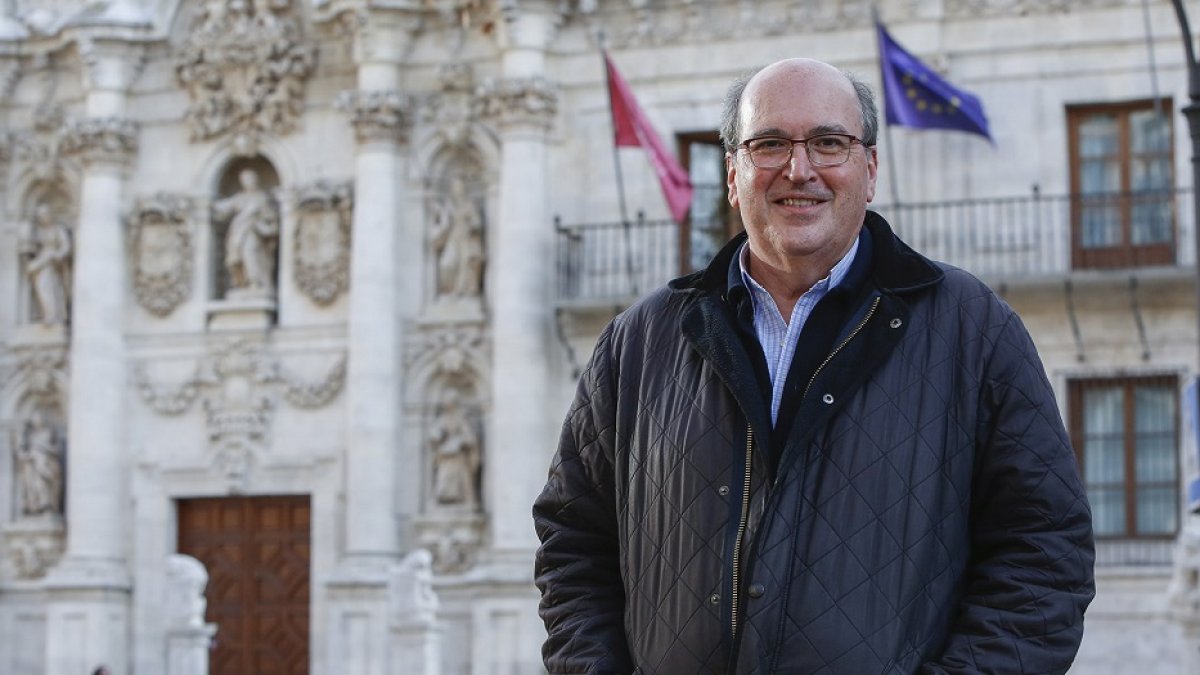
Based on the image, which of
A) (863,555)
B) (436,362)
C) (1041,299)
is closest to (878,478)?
(863,555)

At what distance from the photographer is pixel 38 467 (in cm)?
2614

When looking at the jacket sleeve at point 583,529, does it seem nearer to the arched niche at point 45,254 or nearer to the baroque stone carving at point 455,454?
the baroque stone carving at point 455,454

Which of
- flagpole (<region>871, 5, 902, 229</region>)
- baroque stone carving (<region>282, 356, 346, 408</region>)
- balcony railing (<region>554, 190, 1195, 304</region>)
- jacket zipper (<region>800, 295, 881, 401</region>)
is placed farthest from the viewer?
baroque stone carving (<region>282, 356, 346, 408</region>)

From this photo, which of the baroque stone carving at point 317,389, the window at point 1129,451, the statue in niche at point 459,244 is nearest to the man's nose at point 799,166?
the window at point 1129,451

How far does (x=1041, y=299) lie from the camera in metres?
23.0

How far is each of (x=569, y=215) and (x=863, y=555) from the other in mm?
20932

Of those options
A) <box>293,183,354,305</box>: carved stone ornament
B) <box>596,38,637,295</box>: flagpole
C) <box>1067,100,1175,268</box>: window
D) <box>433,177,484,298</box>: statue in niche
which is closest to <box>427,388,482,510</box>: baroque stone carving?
<box>433,177,484,298</box>: statue in niche

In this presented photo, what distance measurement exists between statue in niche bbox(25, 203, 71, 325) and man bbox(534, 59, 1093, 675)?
913 inches

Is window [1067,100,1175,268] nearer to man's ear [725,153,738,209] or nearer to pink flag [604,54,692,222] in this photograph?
pink flag [604,54,692,222]

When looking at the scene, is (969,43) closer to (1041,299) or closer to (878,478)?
(1041,299)

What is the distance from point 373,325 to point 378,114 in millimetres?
2218

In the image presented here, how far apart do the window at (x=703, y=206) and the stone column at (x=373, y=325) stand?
3059mm

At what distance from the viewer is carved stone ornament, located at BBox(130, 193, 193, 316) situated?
26.0 metres

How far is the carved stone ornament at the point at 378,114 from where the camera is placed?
976 inches
